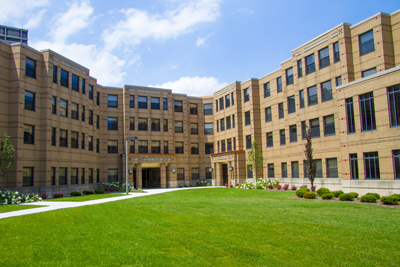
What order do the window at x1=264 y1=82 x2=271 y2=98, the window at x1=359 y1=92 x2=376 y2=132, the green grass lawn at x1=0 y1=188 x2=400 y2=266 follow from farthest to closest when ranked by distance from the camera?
the window at x1=264 y1=82 x2=271 y2=98
the window at x1=359 y1=92 x2=376 y2=132
the green grass lawn at x1=0 y1=188 x2=400 y2=266

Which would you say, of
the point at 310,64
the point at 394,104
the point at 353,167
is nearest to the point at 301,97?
the point at 310,64

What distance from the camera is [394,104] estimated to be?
2122cm

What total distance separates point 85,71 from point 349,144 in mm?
30589

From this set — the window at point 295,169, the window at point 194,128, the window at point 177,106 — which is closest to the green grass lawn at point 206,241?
the window at point 295,169

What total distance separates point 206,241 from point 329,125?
25.7 metres

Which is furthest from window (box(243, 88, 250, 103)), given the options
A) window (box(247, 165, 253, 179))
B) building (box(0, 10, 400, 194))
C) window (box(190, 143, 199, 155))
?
window (box(190, 143, 199, 155))

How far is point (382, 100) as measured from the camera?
21844 millimetres

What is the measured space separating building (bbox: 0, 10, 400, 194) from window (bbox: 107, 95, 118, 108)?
0.15 m

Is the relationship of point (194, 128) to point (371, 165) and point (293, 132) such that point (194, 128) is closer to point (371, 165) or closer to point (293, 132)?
point (293, 132)

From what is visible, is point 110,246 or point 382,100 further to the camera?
point 382,100

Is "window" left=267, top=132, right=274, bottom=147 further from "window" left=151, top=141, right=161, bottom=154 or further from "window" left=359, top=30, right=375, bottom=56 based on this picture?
"window" left=151, top=141, right=161, bottom=154

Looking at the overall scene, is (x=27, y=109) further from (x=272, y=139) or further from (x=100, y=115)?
(x=272, y=139)

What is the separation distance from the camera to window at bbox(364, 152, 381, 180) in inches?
888

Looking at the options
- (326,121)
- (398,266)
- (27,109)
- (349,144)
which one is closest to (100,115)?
(27,109)
